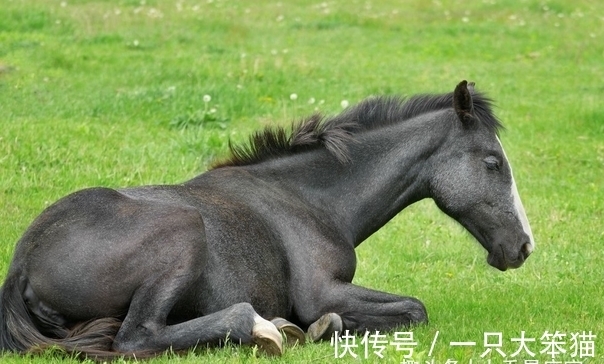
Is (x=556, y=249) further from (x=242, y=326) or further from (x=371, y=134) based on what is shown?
(x=242, y=326)

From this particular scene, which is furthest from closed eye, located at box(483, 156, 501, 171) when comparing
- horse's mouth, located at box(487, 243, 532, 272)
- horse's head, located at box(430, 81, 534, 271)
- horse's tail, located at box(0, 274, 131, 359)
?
horse's tail, located at box(0, 274, 131, 359)

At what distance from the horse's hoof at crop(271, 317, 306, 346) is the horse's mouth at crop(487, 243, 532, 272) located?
5.46 feet

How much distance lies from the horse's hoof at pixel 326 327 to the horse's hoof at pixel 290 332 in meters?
0.16

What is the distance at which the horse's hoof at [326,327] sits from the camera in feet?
22.3

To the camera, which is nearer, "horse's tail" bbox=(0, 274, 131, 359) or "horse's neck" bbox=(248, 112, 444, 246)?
"horse's tail" bbox=(0, 274, 131, 359)

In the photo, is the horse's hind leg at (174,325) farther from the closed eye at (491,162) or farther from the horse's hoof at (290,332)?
the closed eye at (491,162)

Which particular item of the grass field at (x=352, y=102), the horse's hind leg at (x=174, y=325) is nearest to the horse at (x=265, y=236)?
the horse's hind leg at (x=174, y=325)

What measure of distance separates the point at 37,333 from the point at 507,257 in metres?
3.24

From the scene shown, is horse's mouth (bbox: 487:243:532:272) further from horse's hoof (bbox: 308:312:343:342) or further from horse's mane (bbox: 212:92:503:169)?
horse's hoof (bbox: 308:312:343:342)

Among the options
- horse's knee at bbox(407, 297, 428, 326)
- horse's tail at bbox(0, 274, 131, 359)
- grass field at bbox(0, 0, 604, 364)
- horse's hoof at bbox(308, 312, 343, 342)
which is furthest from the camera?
grass field at bbox(0, 0, 604, 364)

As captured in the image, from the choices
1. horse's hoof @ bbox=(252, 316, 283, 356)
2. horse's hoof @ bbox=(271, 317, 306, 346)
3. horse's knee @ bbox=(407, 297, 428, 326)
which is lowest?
horse's knee @ bbox=(407, 297, 428, 326)

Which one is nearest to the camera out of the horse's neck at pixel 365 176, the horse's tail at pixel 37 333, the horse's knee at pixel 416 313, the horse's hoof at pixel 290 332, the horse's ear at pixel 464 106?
the horse's tail at pixel 37 333

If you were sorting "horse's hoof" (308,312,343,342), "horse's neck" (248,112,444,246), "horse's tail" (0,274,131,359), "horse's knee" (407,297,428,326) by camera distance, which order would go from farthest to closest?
"horse's neck" (248,112,444,246) < "horse's knee" (407,297,428,326) < "horse's hoof" (308,312,343,342) < "horse's tail" (0,274,131,359)

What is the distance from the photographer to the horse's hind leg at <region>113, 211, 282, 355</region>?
611 cm
